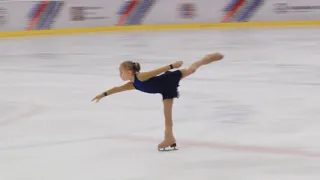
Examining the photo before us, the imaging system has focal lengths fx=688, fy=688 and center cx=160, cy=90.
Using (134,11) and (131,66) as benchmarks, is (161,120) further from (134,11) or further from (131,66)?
Answer: (134,11)

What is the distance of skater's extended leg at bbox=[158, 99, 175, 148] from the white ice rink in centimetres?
8

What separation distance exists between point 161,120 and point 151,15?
10.2m

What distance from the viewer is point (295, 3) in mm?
14602

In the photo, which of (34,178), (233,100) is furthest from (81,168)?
(233,100)

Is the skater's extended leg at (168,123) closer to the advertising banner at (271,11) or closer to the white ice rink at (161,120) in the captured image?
the white ice rink at (161,120)

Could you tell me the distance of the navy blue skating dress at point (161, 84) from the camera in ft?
12.4

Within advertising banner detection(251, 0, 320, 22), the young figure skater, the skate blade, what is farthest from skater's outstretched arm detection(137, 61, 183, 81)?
advertising banner detection(251, 0, 320, 22)

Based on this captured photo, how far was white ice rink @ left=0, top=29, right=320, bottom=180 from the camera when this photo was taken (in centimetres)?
377

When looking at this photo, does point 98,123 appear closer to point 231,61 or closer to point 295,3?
point 231,61

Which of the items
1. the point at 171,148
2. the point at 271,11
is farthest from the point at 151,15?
the point at 171,148

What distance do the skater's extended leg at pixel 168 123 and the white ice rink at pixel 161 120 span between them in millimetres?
79

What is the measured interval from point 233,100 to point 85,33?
913cm

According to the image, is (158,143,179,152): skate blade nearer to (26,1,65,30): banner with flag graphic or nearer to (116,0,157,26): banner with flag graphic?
(26,1,65,30): banner with flag graphic

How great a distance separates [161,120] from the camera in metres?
5.26
